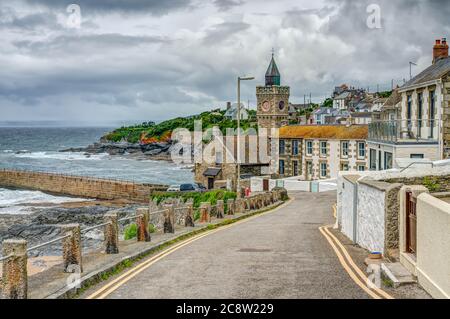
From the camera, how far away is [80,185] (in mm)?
77875

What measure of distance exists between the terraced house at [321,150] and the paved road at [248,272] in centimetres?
4178

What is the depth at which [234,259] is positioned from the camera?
Result: 14578 mm

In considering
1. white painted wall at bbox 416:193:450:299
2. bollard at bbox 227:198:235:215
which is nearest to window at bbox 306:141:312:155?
bollard at bbox 227:198:235:215

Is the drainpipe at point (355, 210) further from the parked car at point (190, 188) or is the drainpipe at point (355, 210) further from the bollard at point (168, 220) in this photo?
the parked car at point (190, 188)

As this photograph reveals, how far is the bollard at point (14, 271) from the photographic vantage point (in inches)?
396

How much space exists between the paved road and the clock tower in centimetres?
6244

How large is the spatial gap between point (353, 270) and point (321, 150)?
5069 centimetres

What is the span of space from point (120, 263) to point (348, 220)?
8.43m

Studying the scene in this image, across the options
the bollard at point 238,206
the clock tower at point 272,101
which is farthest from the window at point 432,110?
the clock tower at point 272,101

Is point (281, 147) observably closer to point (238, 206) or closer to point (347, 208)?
point (238, 206)

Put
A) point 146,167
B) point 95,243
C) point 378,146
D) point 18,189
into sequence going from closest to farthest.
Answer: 1. point 378,146
2. point 95,243
3. point 18,189
4. point 146,167

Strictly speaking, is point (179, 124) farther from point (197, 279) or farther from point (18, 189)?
point (197, 279)

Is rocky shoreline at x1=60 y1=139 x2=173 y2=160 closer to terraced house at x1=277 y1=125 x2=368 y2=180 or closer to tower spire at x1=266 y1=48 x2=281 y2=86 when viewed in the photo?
tower spire at x1=266 y1=48 x2=281 y2=86
